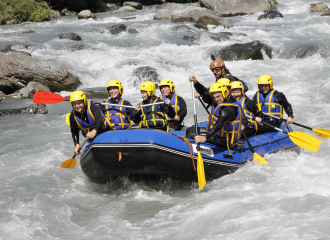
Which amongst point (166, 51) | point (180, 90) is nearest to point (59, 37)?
point (166, 51)

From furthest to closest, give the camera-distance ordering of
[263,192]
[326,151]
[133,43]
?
[133,43]
[326,151]
[263,192]

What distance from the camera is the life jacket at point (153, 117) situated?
5059 millimetres

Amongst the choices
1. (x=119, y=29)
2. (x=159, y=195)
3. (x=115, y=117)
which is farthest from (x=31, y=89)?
(x=119, y=29)

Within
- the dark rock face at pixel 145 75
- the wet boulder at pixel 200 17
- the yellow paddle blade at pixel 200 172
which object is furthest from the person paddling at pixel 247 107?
the wet boulder at pixel 200 17

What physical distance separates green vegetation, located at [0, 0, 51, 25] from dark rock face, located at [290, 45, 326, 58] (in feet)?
48.8

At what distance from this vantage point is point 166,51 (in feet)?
44.4

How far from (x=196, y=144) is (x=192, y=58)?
845cm

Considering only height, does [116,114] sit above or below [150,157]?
above

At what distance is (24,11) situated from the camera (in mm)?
21109

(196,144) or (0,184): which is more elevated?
(196,144)

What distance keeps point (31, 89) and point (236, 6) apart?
47.2 ft

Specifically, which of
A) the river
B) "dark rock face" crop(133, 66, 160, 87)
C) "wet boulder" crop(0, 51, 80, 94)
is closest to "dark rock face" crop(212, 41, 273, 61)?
the river

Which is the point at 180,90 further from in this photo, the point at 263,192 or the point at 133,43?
the point at 263,192

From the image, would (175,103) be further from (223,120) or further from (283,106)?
(283,106)
